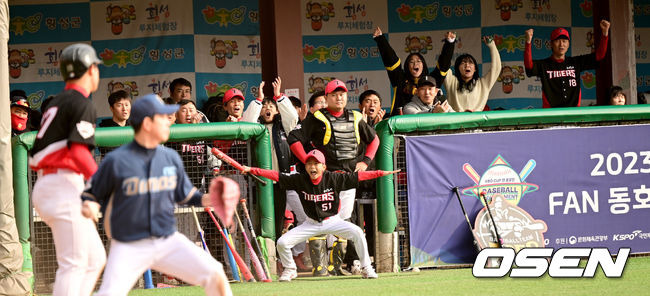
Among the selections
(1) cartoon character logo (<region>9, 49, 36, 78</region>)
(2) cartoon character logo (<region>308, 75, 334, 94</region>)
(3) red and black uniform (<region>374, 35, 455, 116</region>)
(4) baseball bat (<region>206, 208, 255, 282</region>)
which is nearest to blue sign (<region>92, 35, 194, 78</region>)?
(1) cartoon character logo (<region>9, 49, 36, 78</region>)

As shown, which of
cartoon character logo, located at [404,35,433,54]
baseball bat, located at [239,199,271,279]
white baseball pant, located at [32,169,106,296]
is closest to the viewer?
white baseball pant, located at [32,169,106,296]

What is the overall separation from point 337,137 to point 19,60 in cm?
550

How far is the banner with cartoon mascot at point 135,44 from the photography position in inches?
458

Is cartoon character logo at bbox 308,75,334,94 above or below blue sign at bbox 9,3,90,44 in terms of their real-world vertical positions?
below

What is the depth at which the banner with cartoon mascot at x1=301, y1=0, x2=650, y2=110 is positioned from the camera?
1239 centimetres

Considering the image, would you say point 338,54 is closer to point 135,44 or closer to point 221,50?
point 221,50

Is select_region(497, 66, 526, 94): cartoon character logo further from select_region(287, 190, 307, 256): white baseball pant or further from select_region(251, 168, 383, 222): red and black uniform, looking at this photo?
select_region(251, 168, 383, 222): red and black uniform

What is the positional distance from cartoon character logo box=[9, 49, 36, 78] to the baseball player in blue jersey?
24.7 ft

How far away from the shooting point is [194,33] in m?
11.9

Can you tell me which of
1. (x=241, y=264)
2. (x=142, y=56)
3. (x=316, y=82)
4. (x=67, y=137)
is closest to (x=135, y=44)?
(x=142, y=56)

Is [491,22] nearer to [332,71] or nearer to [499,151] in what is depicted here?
[332,71]

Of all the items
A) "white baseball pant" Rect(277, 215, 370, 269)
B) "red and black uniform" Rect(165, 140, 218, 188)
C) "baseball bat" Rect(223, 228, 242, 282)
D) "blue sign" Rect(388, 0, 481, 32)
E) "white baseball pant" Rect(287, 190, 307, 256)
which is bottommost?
"baseball bat" Rect(223, 228, 242, 282)

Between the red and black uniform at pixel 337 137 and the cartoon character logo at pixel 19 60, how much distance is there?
5.08m

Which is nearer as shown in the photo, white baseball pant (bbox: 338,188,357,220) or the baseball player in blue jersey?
the baseball player in blue jersey
